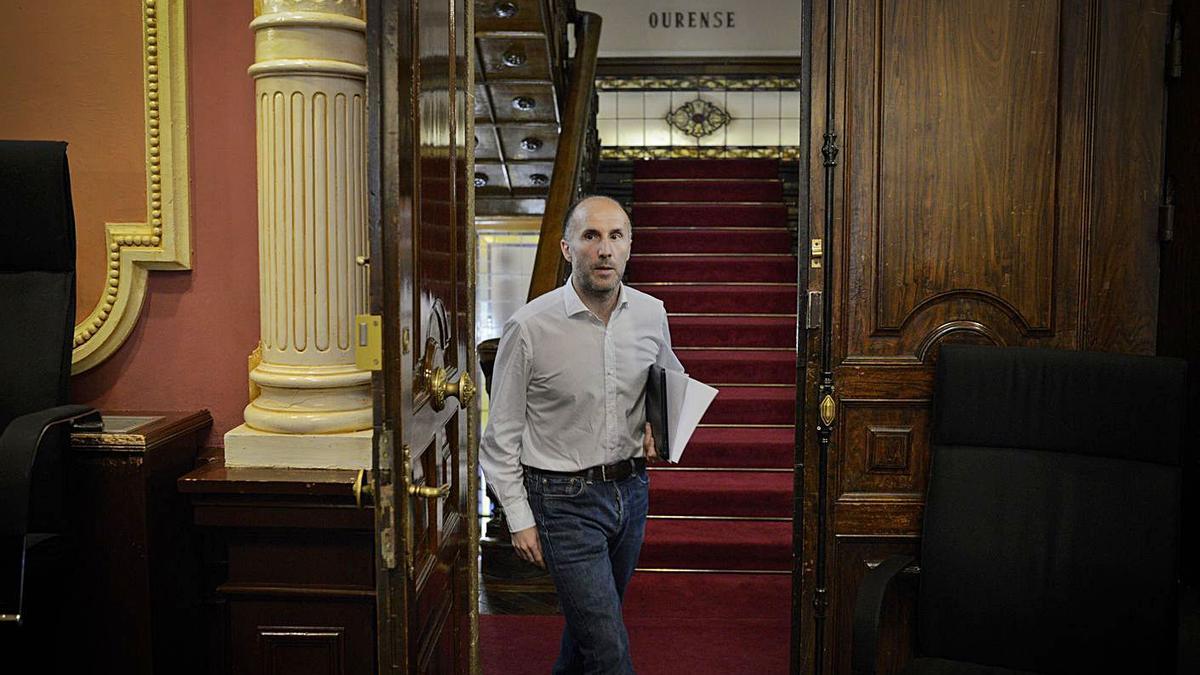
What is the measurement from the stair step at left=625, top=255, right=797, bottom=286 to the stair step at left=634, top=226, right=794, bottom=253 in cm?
25

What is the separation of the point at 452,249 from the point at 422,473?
1.65ft

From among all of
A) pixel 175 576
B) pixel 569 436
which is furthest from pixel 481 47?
pixel 175 576

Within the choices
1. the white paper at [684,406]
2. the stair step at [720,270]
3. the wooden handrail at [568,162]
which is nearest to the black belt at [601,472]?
the white paper at [684,406]

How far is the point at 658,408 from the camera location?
2.42 m

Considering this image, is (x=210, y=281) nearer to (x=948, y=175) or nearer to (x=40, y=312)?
(x=40, y=312)

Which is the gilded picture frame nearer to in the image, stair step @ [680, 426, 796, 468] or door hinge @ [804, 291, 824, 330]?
door hinge @ [804, 291, 824, 330]

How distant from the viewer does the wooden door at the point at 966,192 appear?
2.31 metres

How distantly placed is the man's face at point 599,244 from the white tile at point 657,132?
5.85 m

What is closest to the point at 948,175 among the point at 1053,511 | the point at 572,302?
the point at 1053,511

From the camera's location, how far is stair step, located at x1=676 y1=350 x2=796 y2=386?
5035 mm

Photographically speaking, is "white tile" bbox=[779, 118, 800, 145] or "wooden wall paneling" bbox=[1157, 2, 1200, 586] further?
"white tile" bbox=[779, 118, 800, 145]

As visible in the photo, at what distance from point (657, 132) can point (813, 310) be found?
19.7 ft

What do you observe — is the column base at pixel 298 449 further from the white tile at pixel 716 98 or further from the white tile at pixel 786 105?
the white tile at pixel 786 105

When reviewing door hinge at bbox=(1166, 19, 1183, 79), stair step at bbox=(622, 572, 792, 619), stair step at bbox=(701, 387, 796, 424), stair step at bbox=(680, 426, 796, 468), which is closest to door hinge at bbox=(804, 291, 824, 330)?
door hinge at bbox=(1166, 19, 1183, 79)
